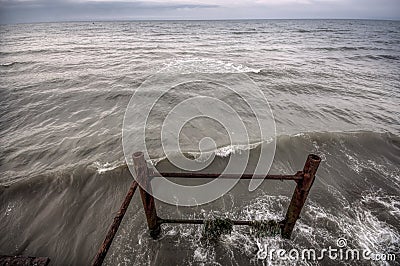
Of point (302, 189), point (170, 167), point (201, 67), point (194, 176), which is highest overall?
point (194, 176)

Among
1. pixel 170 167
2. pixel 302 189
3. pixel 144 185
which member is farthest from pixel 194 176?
pixel 170 167

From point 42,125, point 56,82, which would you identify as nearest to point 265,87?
point 42,125

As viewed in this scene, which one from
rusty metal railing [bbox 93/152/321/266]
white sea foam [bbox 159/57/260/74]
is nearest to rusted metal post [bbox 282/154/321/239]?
rusty metal railing [bbox 93/152/321/266]

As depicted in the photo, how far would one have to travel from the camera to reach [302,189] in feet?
10.3

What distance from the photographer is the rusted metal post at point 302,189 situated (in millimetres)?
2877

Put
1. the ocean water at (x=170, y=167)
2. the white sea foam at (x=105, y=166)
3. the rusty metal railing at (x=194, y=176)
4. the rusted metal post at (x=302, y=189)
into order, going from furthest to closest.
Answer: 1. the white sea foam at (x=105, y=166)
2. the ocean water at (x=170, y=167)
3. the rusted metal post at (x=302, y=189)
4. the rusty metal railing at (x=194, y=176)

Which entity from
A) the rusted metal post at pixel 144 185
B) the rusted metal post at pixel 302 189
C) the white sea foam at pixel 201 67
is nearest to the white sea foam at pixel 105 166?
the rusted metal post at pixel 144 185

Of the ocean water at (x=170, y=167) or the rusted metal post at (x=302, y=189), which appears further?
the ocean water at (x=170, y=167)

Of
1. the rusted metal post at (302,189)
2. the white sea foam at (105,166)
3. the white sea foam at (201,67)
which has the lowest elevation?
the white sea foam at (105,166)

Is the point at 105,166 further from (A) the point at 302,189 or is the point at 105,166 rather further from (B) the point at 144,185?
(A) the point at 302,189

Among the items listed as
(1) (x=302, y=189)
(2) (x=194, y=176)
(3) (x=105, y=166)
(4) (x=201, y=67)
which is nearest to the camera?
(2) (x=194, y=176)

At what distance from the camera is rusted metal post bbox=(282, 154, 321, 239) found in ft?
9.44

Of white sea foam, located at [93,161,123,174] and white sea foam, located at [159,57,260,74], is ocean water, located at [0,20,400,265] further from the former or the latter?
white sea foam, located at [159,57,260,74]

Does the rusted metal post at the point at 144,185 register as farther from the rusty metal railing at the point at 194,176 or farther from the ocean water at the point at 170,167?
the ocean water at the point at 170,167
